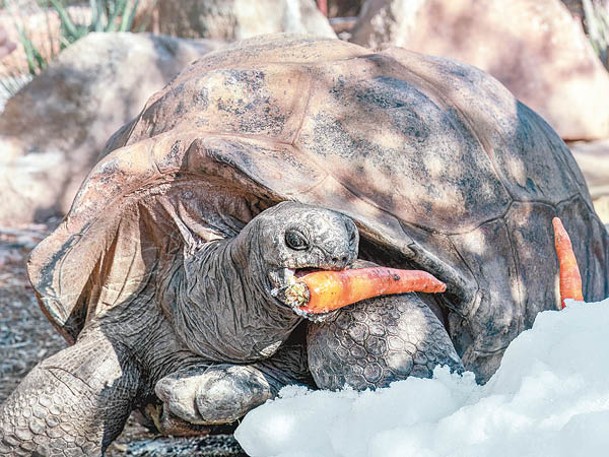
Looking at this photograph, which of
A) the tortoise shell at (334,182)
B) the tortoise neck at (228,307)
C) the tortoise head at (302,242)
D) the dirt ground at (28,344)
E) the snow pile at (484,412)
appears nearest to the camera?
the snow pile at (484,412)

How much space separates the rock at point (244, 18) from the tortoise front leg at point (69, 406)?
511 cm

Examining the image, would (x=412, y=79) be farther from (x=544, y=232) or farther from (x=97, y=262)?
(x=97, y=262)

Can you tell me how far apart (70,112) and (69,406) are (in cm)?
416

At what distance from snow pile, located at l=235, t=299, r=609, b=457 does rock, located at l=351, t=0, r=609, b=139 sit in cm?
470

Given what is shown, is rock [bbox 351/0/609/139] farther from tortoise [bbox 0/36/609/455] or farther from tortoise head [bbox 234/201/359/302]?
tortoise head [bbox 234/201/359/302]

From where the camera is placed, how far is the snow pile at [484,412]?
151cm

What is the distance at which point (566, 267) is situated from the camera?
8.84ft

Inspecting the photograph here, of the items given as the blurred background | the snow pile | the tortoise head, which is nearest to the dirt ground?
the snow pile

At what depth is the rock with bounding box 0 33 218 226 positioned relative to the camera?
6215 mm

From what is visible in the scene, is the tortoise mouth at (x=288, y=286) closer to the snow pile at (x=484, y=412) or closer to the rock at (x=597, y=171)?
the snow pile at (x=484, y=412)

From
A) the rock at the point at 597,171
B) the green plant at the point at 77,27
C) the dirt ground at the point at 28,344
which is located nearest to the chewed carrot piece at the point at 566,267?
the dirt ground at the point at 28,344

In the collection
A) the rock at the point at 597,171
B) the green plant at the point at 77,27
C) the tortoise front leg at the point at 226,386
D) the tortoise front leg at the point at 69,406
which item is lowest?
the rock at the point at 597,171

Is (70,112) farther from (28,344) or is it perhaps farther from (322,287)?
(322,287)

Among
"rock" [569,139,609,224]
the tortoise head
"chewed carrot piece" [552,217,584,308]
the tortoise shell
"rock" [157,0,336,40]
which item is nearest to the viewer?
the tortoise head
